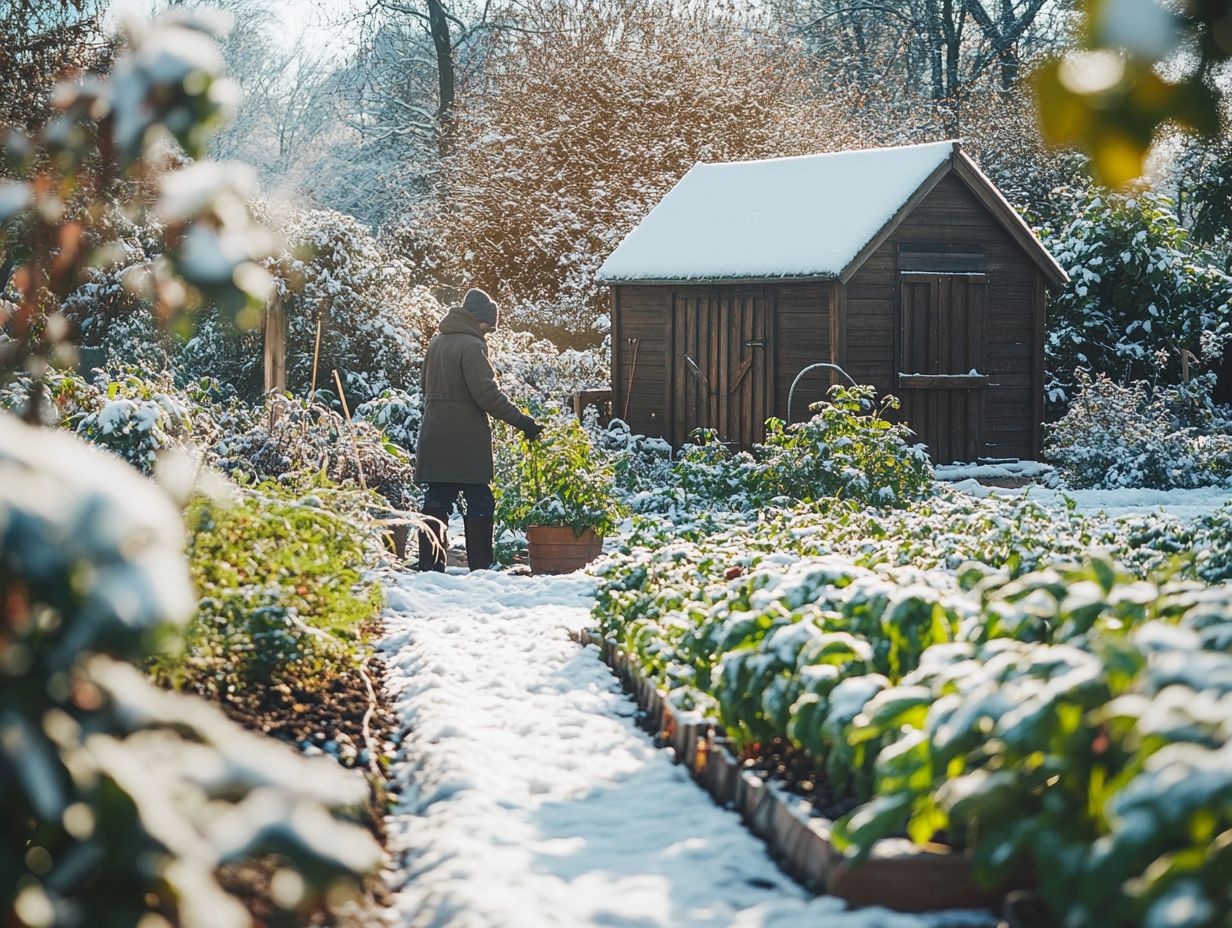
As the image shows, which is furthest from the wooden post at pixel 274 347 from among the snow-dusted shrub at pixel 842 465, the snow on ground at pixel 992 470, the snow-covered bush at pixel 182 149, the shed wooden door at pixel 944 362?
the snow-covered bush at pixel 182 149

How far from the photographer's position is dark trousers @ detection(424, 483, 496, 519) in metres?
9.88

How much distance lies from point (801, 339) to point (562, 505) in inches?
201

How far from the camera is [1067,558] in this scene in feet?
20.9

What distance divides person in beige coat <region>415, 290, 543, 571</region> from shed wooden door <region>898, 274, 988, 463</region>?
19.3 feet

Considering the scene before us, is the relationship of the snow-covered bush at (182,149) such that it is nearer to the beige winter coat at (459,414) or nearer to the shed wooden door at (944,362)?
the beige winter coat at (459,414)

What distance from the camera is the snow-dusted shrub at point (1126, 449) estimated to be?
45.9 feet

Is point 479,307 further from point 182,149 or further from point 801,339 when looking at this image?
point 182,149

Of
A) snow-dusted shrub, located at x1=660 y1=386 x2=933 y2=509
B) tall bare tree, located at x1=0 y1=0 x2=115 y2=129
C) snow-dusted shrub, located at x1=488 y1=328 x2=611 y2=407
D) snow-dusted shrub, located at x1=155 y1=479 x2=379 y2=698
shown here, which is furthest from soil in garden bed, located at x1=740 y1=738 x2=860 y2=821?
snow-dusted shrub, located at x1=488 y1=328 x2=611 y2=407

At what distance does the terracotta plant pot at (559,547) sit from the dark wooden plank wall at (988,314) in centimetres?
498

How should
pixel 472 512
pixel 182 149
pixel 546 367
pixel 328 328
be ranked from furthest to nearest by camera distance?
1. pixel 546 367
2. pixel 328 328
3. pixel 472 512
4. pixel 182 149

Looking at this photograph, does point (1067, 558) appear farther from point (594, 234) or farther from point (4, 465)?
point (594, 234)

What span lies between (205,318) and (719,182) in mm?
6103

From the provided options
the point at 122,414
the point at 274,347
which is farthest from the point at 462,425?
the point at 274,347

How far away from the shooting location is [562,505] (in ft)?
33.0
